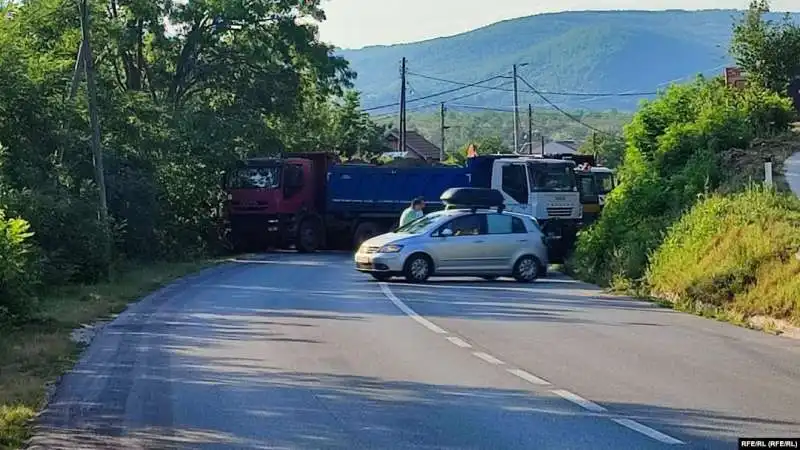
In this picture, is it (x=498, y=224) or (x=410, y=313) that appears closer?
(x=410, y=313)

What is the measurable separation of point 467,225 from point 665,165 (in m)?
5.16

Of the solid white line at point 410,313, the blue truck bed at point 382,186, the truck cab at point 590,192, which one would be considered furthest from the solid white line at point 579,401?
the blue truck bed at point 382,186

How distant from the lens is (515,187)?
33.6 m

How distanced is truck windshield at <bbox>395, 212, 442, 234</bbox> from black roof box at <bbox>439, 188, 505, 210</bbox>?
3.17m

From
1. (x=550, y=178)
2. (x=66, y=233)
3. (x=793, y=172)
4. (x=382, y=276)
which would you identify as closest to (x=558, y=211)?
(x=550, y=178)

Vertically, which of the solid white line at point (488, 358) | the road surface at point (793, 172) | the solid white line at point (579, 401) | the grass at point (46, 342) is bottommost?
the solid white line at point (579, 401)

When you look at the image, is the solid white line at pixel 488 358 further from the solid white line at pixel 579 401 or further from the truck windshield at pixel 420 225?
the truck windshield at pixel 420 225

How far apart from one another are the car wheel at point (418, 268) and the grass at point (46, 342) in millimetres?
5207

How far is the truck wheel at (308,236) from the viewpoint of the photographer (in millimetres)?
39781

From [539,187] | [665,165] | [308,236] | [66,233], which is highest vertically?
[665,165]

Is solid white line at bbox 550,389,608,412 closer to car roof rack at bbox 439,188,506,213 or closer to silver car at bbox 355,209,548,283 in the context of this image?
silver car at bbox 355,209,548,283

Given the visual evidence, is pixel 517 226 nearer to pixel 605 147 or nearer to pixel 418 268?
pixel 418 268

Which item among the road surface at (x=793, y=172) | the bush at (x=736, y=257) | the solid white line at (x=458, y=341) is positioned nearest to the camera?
the solid white line at (x=458, y=341)

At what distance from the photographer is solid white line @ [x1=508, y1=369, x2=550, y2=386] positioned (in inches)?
456
